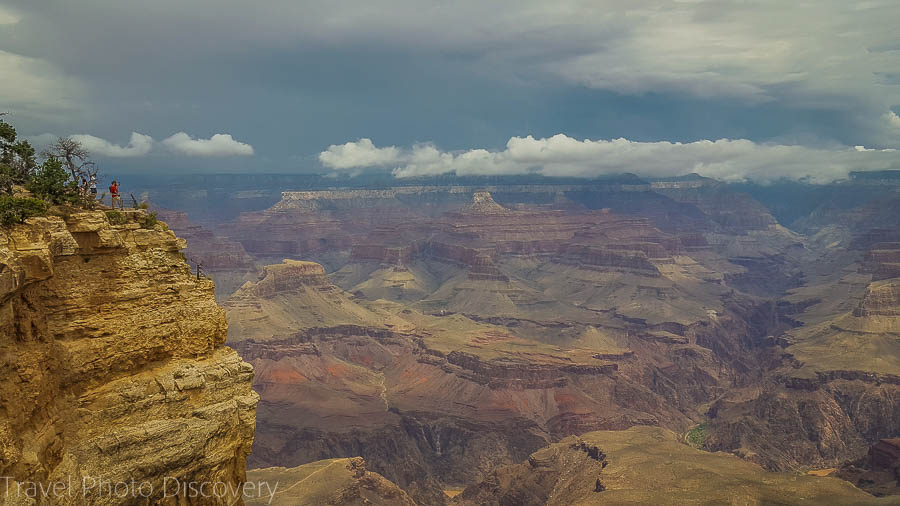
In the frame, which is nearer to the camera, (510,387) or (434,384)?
(510,387)

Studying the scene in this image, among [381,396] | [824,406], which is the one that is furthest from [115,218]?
[824,406]

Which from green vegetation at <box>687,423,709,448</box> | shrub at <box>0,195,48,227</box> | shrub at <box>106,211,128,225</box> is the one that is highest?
shrub at <box>0,195,48,227</box>

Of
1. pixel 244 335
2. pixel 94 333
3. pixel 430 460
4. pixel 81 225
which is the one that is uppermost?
pixel 81 225

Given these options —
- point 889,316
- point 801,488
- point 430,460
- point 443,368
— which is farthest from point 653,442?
point 889,316

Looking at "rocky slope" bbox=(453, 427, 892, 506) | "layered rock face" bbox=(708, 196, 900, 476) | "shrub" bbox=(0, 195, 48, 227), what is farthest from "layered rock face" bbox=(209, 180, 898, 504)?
"shrub" bbox=(0, 195, 48, 227)

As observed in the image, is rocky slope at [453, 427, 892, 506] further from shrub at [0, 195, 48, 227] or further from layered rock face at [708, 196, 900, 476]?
shrub at [0, 195, 48, 227]

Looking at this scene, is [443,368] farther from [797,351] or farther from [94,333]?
[94,333]

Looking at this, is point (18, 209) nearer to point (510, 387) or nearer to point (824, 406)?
point (510, 387)
